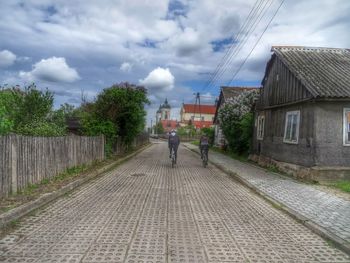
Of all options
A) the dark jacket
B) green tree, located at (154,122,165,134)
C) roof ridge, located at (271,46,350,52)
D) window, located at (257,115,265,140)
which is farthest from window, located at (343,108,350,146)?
green tree, located at (154,122,165,134)

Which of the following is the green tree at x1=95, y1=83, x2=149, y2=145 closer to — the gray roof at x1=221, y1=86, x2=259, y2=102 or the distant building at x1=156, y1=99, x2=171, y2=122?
the gray roof at x1=221, y1=86, x2=259, y2=102

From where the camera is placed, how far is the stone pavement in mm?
5543

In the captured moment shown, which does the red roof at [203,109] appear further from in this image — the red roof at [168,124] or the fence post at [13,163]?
the fence post at [13,163]

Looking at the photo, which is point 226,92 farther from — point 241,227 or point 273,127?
point 241,227

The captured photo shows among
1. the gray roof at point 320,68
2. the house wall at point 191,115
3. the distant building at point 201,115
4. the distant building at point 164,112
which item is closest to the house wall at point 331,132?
the gray roof at point 320,68

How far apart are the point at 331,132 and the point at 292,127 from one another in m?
2.59

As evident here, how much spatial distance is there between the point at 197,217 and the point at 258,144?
15.7 meters

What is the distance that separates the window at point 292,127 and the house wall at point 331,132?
176 cm

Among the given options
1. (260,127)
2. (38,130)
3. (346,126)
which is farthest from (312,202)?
(260,127)

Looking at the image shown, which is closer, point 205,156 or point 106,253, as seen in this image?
point 106,253

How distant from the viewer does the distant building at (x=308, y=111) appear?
1462 centimetres

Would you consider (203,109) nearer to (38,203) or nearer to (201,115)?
(201,115)

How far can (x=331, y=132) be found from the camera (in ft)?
48.1

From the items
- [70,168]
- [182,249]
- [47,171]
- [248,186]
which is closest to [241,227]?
[182,249]
